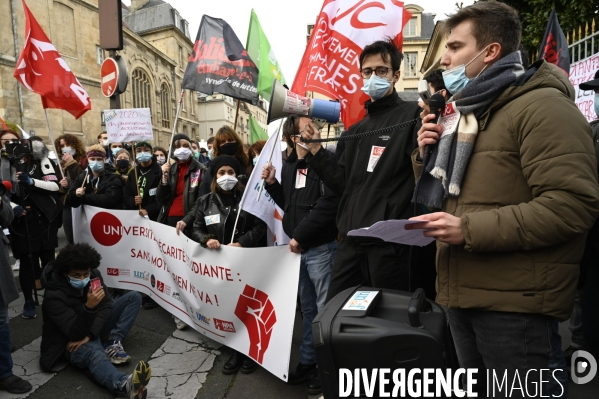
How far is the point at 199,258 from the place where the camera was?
3539mm

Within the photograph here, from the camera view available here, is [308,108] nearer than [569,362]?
Yes

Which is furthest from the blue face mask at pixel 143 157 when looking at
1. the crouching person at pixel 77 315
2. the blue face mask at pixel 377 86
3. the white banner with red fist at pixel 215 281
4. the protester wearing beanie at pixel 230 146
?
the blue face mask at pixel 377 86

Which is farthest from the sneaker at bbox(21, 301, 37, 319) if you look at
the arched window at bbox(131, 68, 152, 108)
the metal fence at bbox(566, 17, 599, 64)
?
the arched window at bbox(131, 68, 152, 108)

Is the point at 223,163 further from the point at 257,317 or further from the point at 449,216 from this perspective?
the point at 449,216

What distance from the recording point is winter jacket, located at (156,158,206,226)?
477cm

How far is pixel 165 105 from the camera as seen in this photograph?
43000 millimetres

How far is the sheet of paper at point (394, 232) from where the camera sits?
1.51 metres

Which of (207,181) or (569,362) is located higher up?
(207,181)

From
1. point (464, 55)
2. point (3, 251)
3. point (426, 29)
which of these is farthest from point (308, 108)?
point (426, 29)

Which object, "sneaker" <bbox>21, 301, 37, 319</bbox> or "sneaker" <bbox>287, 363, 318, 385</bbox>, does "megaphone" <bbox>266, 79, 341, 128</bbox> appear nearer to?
"sneaker" <bbox>287, 363, 318, 385</bbox>

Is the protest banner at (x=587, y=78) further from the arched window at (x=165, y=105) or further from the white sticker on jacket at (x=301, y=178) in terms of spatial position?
the arched window at (x=165, y=105)

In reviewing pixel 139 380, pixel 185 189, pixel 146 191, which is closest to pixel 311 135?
pixel 139 380

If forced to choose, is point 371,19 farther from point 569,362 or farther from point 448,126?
point 569,362

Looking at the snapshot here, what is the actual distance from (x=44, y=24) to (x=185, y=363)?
2763 cm
